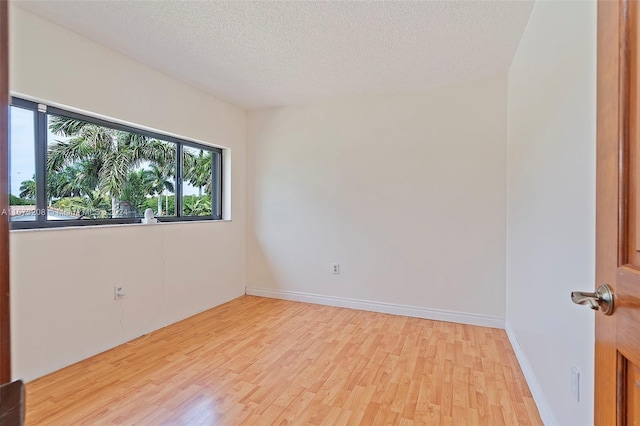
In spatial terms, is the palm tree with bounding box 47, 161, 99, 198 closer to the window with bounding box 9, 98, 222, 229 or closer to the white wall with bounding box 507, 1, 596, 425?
the window with bounding box 9, 98, 222, 229

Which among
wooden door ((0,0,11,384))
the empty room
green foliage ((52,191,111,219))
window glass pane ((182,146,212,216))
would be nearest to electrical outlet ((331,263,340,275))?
the empty room

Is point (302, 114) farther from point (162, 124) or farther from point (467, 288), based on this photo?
point (467, 288)

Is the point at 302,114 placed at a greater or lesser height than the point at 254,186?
greater

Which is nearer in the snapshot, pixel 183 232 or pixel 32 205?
pixel 32 205

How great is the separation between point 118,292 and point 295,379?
1.61 meters

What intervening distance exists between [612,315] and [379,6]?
6.47 feet

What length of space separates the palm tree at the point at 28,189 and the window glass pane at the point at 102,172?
9 cm

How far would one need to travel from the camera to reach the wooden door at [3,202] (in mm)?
561

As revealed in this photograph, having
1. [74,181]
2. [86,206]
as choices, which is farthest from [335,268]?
[74,181]

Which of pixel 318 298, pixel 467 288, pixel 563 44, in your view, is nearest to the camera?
pixel 563 44

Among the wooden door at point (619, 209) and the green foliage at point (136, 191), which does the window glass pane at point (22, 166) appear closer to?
the green foliage at point (136, 191)

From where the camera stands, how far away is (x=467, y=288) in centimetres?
302

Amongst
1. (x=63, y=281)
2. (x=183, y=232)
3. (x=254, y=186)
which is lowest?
(x=63, y=281)

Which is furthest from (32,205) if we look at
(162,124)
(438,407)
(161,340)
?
(438,407)
